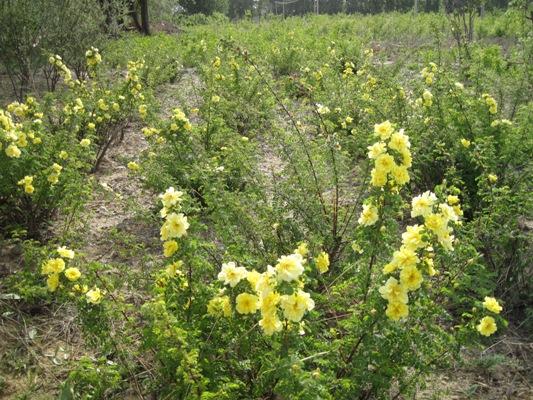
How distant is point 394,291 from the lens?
1.80 m

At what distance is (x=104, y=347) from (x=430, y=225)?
134 cm

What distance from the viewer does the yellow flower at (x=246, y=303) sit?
5.91 feet

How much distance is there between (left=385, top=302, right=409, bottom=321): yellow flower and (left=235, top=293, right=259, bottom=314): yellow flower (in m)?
0.44

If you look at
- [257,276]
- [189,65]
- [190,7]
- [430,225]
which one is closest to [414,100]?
[430,225]

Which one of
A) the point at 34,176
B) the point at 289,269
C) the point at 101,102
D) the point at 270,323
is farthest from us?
the point at 101,102

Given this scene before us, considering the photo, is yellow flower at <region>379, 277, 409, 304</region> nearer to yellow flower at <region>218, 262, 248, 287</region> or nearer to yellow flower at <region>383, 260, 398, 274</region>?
yellow flower at <region>383, 260, 398, 274</region>

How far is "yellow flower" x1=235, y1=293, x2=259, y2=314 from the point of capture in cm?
180

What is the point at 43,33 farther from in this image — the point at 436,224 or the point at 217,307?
the point at 436,224

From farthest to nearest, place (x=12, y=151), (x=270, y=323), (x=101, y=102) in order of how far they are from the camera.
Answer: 1. (x=101, y=102)
2. (x=12, y=151)
3. (x=270, y=323)

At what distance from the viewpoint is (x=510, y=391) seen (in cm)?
264

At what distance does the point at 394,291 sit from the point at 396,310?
0.07 metres

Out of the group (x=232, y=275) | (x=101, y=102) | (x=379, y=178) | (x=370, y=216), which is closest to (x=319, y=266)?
(x=370, y=216)

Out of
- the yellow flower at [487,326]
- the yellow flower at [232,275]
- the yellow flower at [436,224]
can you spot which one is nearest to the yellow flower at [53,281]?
the yellow flower at [232,275]

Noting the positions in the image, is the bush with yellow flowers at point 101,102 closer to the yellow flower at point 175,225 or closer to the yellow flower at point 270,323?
the yellow flower at point 175,225
